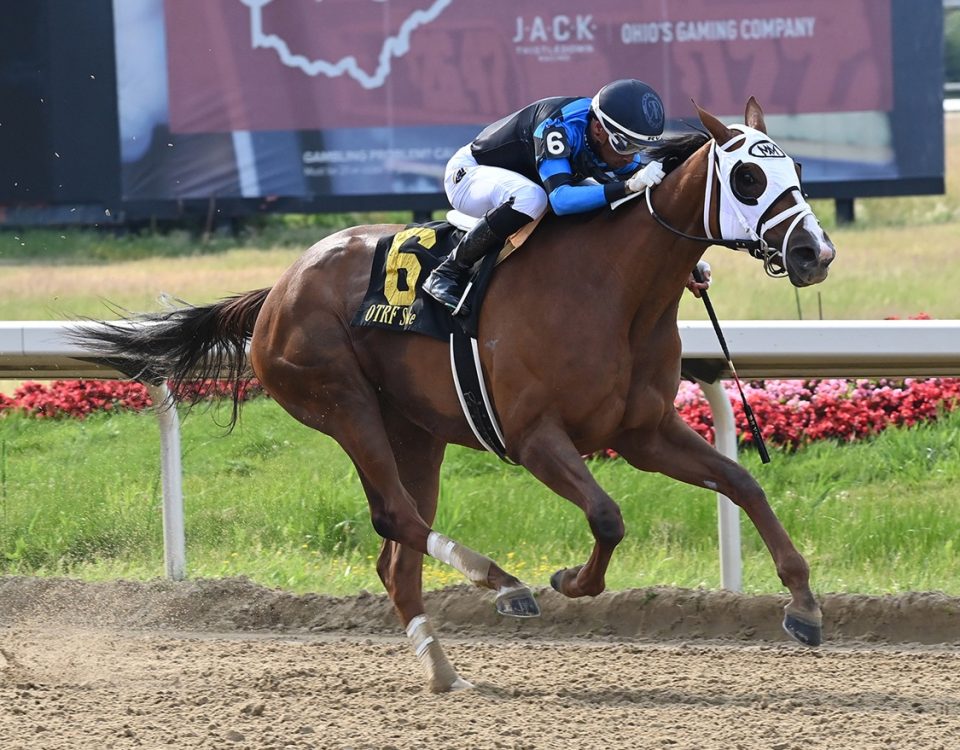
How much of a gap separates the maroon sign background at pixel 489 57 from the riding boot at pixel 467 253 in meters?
8.69

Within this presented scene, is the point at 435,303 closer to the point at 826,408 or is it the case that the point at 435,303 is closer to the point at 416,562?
the point at 416,562

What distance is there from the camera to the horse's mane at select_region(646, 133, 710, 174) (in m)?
4.34

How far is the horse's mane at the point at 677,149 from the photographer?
171 inches

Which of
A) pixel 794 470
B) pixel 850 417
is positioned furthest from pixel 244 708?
pixel 850 417

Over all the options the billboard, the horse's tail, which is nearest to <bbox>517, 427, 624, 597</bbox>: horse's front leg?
the horse's tail

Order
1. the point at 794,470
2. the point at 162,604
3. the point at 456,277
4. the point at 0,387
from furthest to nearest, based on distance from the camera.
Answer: the point at 0,387 < the point at 794,470 < the point at 162,604 < the point at 456,277

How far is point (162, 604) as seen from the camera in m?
5.70

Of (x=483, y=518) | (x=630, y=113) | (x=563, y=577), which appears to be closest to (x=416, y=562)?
(x=563, y=577)

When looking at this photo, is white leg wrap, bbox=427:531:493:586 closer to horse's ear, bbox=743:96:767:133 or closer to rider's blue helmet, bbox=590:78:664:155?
rider's blue helmet, bbox=590:78:664:155

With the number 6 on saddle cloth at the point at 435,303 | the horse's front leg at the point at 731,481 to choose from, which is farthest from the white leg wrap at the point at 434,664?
the horse's front leg at the point at 731,481

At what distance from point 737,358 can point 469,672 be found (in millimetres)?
1465

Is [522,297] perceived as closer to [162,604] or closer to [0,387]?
[162,604]

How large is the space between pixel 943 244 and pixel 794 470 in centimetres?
676

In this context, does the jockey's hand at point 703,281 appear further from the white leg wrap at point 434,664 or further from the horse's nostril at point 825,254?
the white leg wrap at point 434,664
